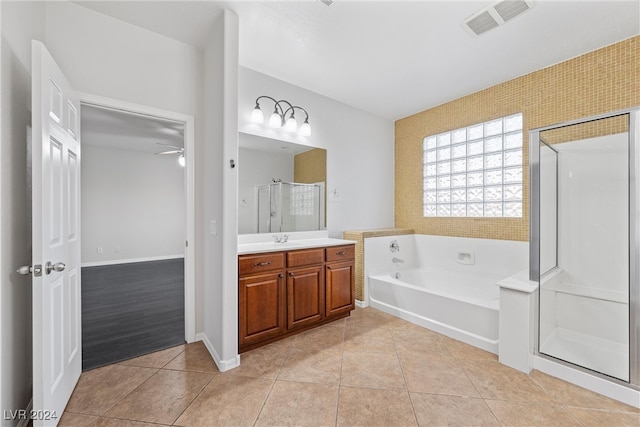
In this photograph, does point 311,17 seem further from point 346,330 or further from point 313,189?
point 346,330

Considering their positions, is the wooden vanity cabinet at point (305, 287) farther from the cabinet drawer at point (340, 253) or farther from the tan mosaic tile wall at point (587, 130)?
the tan mosaic tile wall at point (587, 130)

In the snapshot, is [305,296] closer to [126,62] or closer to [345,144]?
[345,144]

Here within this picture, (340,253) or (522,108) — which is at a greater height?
(522,108)

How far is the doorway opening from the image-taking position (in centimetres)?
239

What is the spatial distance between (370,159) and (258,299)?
8.57 feet

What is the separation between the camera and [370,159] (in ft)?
12.9

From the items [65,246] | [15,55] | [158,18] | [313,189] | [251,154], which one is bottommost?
[65,246]

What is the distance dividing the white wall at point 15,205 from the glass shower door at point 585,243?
3319 millimetres

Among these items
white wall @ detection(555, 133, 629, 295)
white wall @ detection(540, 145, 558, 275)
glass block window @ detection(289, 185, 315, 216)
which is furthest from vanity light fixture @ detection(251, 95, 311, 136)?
white wall @ detection(555, 133, 629, 295)

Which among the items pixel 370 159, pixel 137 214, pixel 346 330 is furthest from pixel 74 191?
pixel 137 214

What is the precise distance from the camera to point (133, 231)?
5.95 m

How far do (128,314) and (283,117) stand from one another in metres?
2.76

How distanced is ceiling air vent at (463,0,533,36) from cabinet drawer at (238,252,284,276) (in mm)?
2413

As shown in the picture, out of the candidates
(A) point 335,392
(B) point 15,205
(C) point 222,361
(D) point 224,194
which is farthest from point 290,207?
(B) point 15,205
